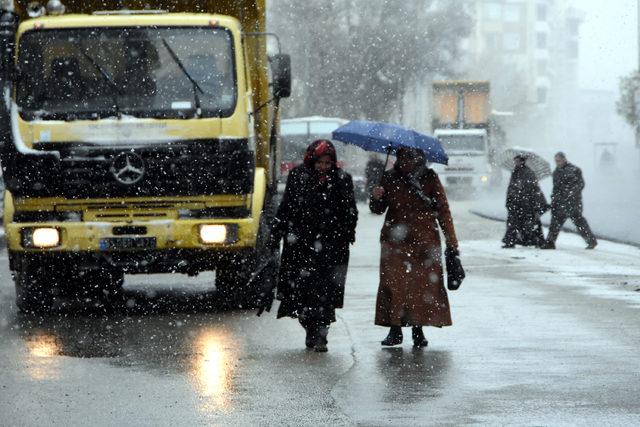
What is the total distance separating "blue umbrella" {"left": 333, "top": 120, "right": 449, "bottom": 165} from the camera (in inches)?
437

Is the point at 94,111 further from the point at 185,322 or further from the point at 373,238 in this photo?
the point at 373,238

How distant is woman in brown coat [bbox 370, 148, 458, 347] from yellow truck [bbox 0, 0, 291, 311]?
8.50ft

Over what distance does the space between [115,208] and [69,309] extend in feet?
5.89

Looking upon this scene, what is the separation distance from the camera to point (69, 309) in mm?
14758

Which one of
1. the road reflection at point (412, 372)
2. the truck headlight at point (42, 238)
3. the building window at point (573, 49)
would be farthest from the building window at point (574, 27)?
the road reflection at point (412, 372)

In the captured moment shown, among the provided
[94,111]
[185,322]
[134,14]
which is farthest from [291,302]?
[134,14]

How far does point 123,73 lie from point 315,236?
3260 millimetres

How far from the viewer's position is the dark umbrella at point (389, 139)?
437 inches

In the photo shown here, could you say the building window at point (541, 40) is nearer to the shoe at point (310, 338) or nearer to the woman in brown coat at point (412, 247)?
the woman in brown coat at point (412, 247)

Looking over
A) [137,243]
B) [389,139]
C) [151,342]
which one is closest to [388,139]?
[389,139]

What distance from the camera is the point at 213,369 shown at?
10086 mm

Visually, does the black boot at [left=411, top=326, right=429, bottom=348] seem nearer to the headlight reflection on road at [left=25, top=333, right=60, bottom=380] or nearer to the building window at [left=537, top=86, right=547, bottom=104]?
the headlight reflection on road at [left=25, top=333, right=60, bottom=380]

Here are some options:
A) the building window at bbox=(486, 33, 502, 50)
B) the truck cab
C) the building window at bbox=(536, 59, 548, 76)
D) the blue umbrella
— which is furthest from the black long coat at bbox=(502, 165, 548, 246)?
the building window at bbox=(536, 59, 548, 76)

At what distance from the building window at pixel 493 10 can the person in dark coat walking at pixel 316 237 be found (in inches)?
5503
